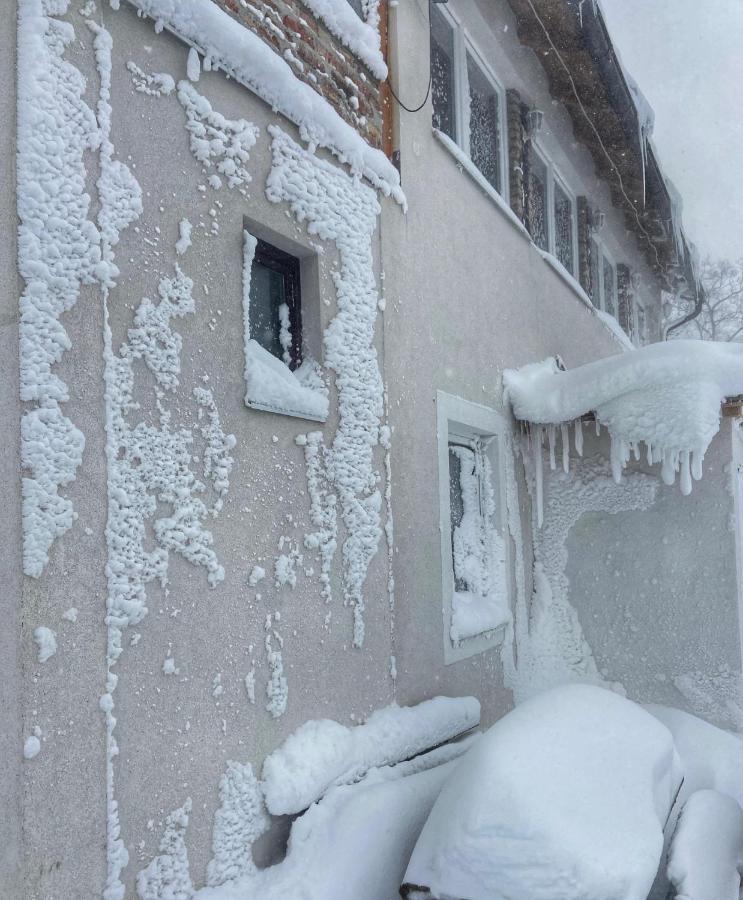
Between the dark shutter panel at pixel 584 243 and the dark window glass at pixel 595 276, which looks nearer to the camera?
the dark shutter panel at pixel 584 243

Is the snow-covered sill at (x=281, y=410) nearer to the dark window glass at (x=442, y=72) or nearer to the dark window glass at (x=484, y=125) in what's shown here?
the dark window glass at (x=442, y=72)

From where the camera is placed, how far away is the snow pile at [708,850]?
2.82 metres

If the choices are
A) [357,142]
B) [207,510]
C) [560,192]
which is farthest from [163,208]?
[560,192]

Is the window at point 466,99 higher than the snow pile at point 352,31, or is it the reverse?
the window at point 466,99

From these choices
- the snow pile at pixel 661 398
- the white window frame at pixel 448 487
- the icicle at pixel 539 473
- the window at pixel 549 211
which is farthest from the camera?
the window at pixel 549 211

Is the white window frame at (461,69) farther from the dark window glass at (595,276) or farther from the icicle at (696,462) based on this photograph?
the dark window glass at (595,276)

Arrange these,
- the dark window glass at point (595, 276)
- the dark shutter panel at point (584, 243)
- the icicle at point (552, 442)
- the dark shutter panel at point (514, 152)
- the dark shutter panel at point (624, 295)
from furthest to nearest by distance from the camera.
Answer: the dark shutter panel at point (624, 295), the dark window glass at point (595, 276), the dark shutter panel at point (584, 243), the dark shutter panel at point (514, 152), the icicle at point (552, 442)

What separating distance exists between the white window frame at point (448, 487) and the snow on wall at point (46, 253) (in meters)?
2.49

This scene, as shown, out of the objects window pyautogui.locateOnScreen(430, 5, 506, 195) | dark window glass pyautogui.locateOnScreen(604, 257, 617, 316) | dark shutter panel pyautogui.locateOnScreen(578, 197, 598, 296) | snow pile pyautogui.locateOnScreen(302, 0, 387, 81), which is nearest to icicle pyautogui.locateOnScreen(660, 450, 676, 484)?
window pyautogui.locateOnScreen(430, 5, 506, 195)

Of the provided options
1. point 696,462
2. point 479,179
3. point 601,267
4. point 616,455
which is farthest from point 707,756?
point 601,267

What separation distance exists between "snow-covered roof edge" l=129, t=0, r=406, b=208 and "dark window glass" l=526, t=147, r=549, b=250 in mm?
3175

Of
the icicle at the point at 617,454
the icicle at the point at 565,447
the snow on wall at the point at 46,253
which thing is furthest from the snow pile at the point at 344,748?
the icicle at the point at 565,447

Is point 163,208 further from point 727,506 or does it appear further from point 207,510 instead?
point 727,506

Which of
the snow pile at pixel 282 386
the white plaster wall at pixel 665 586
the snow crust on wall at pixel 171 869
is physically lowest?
the snow crust on wall at pixel 171 869
